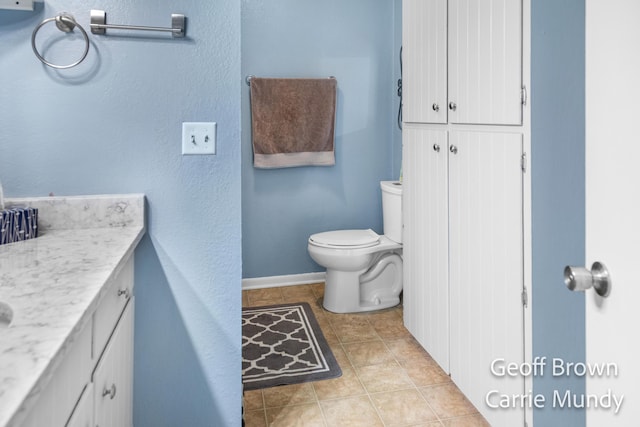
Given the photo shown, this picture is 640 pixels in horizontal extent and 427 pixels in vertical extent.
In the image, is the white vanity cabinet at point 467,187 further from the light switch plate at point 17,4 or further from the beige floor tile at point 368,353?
the light switch plate at point 17,4

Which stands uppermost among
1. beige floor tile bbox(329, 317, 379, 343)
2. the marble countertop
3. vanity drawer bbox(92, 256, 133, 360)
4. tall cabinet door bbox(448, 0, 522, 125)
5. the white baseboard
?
tall cabinet door bbox(448, 0, 522, 125)

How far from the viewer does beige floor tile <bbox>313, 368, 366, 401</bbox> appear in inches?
82.7

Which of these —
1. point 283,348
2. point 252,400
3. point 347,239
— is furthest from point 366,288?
point 252,400

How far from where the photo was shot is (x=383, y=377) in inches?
88.3

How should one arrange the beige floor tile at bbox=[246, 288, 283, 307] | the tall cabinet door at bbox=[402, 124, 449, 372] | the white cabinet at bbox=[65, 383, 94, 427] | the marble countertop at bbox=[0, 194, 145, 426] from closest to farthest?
the marble countertop at bbox=[0, 194, 145, 426] → the white cabinet at bbox=[65, 383, 94, 427] → the tall cabinet door at bbox=[402, 124, 449, 372] → the beige floor tile at bbox=[246, 288, 283, 307]

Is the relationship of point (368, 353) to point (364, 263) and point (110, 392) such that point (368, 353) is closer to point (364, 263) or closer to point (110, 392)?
point (364, 263)

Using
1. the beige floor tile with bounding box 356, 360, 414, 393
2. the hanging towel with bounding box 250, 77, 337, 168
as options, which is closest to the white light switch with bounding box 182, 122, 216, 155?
the beige floor tile with bounding box 356, 360, 414, 393

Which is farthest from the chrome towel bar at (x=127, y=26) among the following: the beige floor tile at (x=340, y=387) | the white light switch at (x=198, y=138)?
the beige floor tile at (x=340, y=387)

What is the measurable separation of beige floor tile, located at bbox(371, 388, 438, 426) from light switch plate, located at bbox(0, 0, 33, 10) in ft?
6.12

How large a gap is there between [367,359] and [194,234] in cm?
124

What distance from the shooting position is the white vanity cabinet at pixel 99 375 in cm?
78

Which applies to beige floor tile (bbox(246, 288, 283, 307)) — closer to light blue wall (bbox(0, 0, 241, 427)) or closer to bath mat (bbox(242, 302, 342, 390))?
bath mat (bbox(242, 302, 342, 390))

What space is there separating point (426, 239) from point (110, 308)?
1.49 metres
